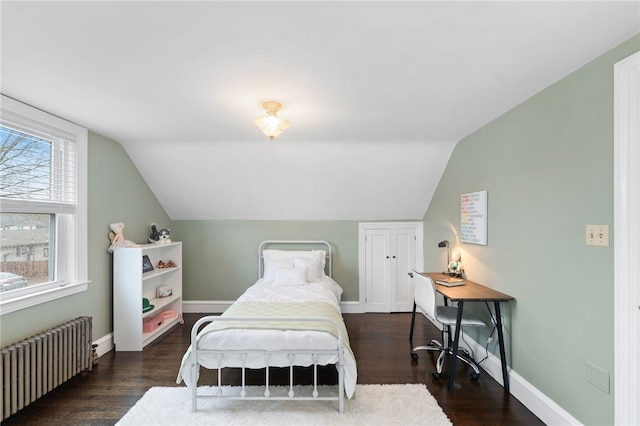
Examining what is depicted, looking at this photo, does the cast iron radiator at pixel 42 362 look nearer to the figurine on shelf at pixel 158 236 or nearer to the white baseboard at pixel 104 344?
the white baseboard at pixel 104 344

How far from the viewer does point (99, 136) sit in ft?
10.6

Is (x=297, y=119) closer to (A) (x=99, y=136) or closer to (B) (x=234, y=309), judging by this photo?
(B) (x=234, y=309)

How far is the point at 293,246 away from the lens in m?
4.67

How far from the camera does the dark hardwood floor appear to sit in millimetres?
2213

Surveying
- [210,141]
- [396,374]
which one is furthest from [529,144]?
[210,141]

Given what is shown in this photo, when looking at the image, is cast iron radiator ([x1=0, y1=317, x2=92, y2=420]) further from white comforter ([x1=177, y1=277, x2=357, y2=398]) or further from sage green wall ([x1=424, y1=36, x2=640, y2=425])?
sage green wall ([x1=424, y1=36, x2=640, y2=425])

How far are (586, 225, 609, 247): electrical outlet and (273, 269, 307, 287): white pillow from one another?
2.87 m

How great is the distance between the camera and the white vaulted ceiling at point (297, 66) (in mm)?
1372

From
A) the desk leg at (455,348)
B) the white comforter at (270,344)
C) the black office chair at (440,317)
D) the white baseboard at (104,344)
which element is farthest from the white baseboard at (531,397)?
the white baseboard at (104,344)

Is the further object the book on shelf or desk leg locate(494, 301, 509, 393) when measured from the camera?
the book on shelf

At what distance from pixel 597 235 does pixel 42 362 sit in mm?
3938

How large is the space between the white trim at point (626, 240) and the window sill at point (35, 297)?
13.1ft

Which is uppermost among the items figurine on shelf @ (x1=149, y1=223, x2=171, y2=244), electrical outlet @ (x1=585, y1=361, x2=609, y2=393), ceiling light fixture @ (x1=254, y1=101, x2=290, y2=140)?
ceiling light fixture @ (x1=254, y1=101, x2=290, y2=140)

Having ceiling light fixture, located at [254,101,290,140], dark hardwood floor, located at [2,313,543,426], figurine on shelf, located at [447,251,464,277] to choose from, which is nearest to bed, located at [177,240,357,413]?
dark hardwood floor, located at [2,313,543,426]
